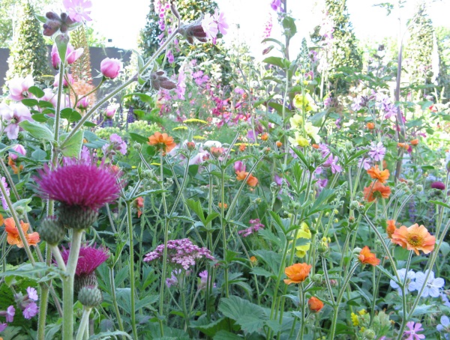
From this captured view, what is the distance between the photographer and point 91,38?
115ft

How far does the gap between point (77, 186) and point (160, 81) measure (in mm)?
612

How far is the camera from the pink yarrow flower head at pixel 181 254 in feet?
5.36

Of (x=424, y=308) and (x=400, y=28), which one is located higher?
(x=400, y=28)

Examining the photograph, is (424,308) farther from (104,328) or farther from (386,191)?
(104,328)

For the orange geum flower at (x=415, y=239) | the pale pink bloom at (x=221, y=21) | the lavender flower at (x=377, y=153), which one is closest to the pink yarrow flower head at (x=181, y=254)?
the orange geum flower at (x=415, y=239)

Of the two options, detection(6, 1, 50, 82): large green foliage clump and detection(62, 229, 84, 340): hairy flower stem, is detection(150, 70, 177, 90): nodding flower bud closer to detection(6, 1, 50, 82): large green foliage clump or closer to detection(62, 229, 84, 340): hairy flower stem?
detection(62, 229, 84, 340): hairy flower stem

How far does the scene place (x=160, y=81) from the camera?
1.28 metres

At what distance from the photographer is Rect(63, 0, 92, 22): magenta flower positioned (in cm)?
109

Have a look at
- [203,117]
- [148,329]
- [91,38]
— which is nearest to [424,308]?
[148,329]

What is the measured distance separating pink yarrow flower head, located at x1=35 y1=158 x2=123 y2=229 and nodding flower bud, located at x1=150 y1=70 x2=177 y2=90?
554mm

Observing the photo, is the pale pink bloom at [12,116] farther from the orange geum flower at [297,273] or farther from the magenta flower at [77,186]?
the orange geum flower at [297,273]

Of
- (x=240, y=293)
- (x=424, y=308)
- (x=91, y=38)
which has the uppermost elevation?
(x=91, y=38)

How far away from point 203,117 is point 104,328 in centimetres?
467

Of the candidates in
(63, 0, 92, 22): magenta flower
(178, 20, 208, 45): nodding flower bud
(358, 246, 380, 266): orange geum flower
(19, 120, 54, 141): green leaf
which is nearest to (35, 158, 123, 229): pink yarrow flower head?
(19, 120, 54, 141): green leaf
